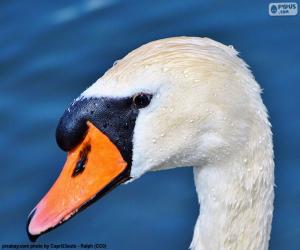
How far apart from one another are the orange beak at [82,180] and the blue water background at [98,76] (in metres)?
2.38

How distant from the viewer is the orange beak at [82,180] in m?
4.56

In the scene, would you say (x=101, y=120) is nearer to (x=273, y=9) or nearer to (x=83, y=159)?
(x=83, y=159)

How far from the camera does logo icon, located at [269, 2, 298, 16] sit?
8.41 metres

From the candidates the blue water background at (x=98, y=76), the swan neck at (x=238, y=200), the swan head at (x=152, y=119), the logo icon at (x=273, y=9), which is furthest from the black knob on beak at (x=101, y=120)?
the logo icon at (x=273, y=9)

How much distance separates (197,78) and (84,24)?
4.33m

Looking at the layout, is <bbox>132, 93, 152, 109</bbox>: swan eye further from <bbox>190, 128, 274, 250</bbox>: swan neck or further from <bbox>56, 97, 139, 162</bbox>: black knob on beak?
<bbox>190, 128, 274, 250</bbox>: swan neck

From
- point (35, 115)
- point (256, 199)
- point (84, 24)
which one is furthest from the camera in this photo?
point (84, 24)

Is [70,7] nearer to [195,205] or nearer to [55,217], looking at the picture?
[195,205]

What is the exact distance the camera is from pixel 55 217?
4566 mm

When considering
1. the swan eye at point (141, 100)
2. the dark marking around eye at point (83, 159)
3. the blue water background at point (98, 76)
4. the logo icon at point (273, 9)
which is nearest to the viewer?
the swan eye at point (141, 100)

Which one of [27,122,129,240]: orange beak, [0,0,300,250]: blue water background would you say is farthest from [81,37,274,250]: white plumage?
[0,0,300,250]: blue water background

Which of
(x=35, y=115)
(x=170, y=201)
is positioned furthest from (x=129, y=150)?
(x=35, y=115)

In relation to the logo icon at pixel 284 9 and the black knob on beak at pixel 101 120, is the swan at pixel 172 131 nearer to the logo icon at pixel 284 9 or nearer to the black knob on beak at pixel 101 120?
the black knob on beak at pixel 101 120

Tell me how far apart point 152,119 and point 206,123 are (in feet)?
0.81
